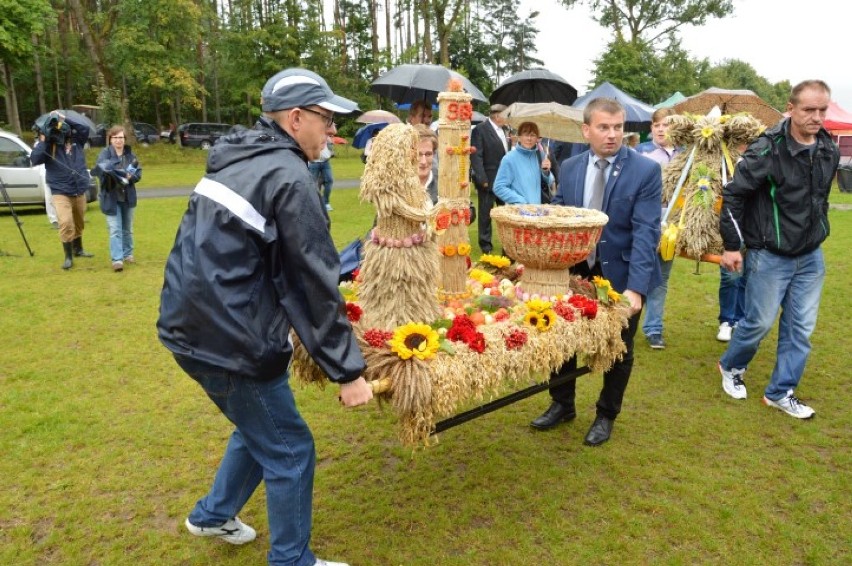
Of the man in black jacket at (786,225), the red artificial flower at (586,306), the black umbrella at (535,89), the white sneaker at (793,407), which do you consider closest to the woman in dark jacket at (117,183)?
the black umbrella at (535,89)

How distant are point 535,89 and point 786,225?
6.54 m

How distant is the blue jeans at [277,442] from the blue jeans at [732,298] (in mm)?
4616

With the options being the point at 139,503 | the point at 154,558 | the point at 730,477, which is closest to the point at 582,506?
the point at 730,477

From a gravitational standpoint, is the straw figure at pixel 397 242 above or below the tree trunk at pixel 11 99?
below

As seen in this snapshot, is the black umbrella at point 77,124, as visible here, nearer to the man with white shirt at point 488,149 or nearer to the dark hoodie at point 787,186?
the man with white shirt at point 488,149

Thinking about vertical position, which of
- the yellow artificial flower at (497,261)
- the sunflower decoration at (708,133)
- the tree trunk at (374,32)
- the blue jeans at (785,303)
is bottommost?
the blue jeans at (785,303)

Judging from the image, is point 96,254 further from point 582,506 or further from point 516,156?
point 582,506

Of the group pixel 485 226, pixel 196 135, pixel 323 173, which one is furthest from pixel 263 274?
pixel 196 135

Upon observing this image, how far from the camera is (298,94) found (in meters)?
2.14

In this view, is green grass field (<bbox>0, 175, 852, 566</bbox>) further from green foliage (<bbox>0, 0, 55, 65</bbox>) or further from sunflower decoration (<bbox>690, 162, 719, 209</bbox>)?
green foliage (<bbox>0, 0, 55, 65</bbox>)

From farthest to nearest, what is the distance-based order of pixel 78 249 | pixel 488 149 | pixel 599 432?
pixel 78 249 < pixel 488 149 < pixel 599 432

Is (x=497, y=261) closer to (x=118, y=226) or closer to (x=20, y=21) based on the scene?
(x=118, y=226)

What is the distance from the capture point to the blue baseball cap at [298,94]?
2.15m

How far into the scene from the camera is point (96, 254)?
30.0ft
